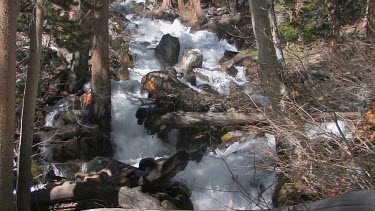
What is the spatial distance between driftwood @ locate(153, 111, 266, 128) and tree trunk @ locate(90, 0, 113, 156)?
1450mm

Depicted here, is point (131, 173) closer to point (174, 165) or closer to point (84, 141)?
point (174, 165)

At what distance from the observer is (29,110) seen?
298 inches

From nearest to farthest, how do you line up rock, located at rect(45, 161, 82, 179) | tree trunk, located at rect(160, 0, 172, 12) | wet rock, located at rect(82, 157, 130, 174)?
wet rock, located at rect(82, 157, 130, 174) → rock, located at rect(45, 161, 82, 179) → tree trunk, located at rect(160, 0, 172, 12)

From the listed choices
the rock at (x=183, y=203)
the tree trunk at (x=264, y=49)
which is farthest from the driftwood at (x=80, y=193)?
the tree trunk at (x=264, y=49)

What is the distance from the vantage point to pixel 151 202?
24.4 feet

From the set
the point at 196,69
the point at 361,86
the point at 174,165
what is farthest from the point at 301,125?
the point at 196,69

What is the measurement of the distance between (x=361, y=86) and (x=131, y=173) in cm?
421

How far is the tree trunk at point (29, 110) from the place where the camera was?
7.41m

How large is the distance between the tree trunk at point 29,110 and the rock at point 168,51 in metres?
12.3

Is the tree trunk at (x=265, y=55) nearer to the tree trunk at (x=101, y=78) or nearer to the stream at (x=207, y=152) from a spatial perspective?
the stream at (x=207, y=152)

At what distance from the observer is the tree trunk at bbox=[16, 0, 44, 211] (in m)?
7.41

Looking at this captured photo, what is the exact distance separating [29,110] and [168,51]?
43.4 feet

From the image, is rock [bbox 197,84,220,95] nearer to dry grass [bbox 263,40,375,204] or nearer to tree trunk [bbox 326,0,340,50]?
tree trunk [bbox 326,0,340,50]

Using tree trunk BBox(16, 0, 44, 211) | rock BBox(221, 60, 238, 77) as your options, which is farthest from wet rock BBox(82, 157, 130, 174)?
rock BBox(221, 60, 238, 77)
